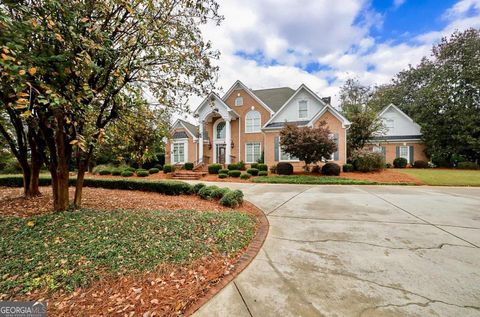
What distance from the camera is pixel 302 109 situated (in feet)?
60.5

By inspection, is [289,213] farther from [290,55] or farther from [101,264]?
[290,55]

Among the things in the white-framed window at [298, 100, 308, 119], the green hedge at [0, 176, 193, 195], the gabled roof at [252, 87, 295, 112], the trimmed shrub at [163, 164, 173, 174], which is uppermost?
the gabled roof at [252, 87, 295, 112]

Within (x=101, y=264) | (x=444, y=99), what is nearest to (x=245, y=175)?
(x=101, y=264)

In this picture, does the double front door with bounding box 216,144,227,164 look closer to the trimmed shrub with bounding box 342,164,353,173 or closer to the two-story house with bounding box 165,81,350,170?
the two-story house with bounding box 165,81,350,170

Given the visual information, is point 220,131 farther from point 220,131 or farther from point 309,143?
point 309,143

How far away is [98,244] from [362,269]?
4.33 meters

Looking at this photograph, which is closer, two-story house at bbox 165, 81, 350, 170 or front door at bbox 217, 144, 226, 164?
two-story house at bbox 165, 81, 350, 170

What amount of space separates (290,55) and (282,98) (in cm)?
710

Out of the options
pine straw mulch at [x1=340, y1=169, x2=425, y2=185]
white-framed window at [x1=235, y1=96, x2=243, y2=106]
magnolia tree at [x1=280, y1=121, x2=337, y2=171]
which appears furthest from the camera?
white-framed window at [x1=235, y1=96, x2=243, y2=106]

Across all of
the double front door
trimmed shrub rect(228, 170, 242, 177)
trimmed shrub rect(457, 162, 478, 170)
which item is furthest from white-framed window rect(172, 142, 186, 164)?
trimmed shrub rect(457, 162, 478, 170)

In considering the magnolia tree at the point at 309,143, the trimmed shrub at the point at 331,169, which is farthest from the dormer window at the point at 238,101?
the trimmed shrub at the point at 331,169

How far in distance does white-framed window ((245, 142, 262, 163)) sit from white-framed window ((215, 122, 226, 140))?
10.1 ft

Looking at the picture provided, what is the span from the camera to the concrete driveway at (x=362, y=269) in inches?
85.4

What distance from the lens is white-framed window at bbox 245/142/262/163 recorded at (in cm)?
2052
